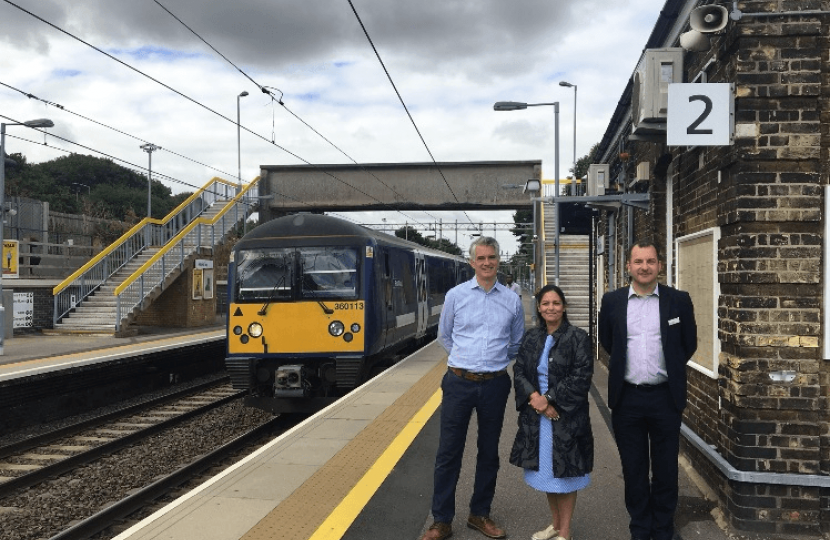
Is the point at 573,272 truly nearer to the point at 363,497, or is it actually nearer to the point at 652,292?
the point at 363,497

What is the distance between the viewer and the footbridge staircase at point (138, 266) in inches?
807

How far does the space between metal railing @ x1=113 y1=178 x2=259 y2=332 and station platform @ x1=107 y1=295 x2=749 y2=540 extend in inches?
578

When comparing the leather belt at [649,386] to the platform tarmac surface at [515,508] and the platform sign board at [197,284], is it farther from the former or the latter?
the platform sign board at [197,284]

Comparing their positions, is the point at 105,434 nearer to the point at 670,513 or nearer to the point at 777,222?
the point at 670,513

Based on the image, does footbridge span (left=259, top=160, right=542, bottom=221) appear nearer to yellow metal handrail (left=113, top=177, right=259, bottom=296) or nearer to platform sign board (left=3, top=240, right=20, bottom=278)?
yellow metal handrail (left=113, top=177, right=259, bottom=296)

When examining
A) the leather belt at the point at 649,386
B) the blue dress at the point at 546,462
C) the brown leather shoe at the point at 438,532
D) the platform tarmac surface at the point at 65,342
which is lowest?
the platform tarmac surface at the point at 65,342

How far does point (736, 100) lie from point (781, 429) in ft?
6.90

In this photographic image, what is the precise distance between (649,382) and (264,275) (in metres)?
7.47

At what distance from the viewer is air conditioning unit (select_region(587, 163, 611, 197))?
41.1ft

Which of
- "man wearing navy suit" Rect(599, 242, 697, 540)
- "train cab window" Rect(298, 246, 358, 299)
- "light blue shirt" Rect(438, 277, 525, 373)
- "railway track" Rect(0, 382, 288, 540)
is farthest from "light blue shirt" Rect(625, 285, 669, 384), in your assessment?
"train cab window" Rect(298, 246, 358, 299)

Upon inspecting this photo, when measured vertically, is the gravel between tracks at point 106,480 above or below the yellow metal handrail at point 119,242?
below

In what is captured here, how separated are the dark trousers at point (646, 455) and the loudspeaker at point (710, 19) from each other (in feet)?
7.73

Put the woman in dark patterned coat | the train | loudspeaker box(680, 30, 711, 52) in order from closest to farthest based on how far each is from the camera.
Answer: the woman in dark patterned coat, loudspeaker box(680, 30, 711, 52), the train

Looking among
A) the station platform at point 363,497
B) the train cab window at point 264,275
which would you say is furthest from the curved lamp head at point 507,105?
the station platform at point 363,497
